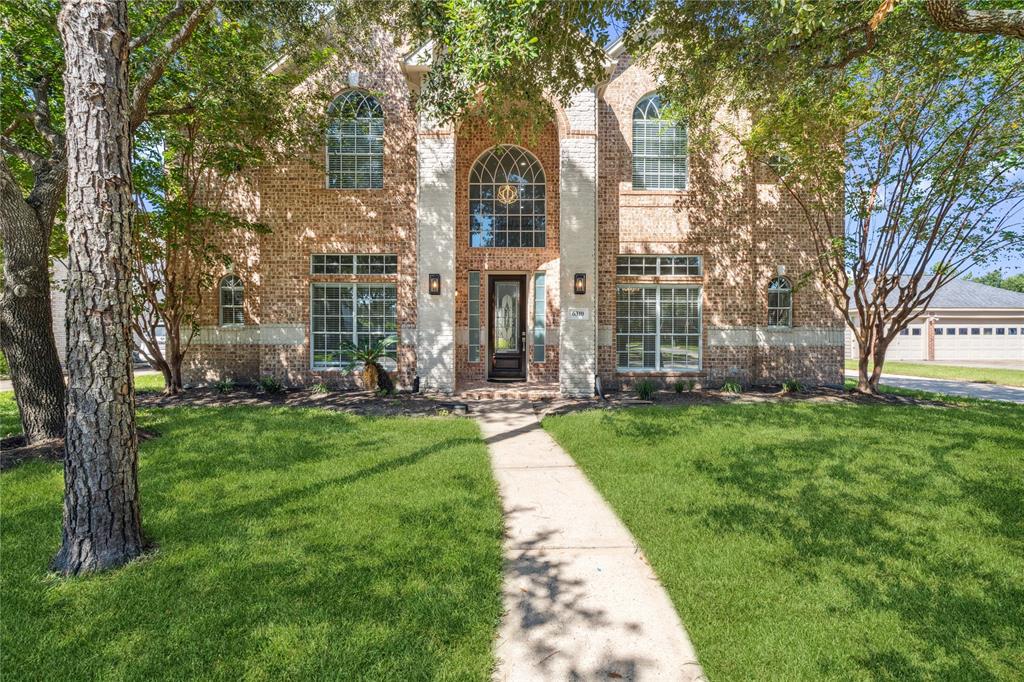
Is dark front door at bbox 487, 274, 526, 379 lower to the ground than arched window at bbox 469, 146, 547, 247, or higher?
lower

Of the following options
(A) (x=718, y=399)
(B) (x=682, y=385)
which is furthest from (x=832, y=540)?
(B) (x=682, y=385)

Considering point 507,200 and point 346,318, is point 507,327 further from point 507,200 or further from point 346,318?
point 346,318

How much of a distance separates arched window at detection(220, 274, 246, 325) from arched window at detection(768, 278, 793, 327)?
11.9 meters

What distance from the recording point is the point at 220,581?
2.57 meters

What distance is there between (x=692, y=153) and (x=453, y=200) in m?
5.39

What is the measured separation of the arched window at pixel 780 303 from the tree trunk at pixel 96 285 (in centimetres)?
1111

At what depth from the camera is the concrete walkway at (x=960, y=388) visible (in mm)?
9891

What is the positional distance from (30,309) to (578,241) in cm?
800

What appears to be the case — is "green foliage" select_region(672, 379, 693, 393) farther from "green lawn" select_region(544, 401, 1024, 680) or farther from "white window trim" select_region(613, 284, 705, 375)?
"green lawn" select_region(544, 401, 1024, 680)

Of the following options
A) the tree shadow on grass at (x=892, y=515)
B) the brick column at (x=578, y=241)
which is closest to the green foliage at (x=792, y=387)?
the tree shadow on grass at (x=892, y=515)

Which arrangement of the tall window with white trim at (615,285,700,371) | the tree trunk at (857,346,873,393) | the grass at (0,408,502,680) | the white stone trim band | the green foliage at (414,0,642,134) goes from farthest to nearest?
the tall window with white trim at (615,285,700,371), the white stone trim band, the tree trunk at (857,346,873,393), the green foliage at (414,0,642,134), the grass at (0,408,502,680)

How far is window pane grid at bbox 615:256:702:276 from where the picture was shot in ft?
33.0

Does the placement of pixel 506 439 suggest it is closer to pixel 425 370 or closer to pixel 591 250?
pixel 425 370

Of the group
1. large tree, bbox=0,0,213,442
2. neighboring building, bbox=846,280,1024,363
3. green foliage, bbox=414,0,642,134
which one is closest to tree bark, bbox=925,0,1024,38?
green foliage, bbox=414,0,642,134
